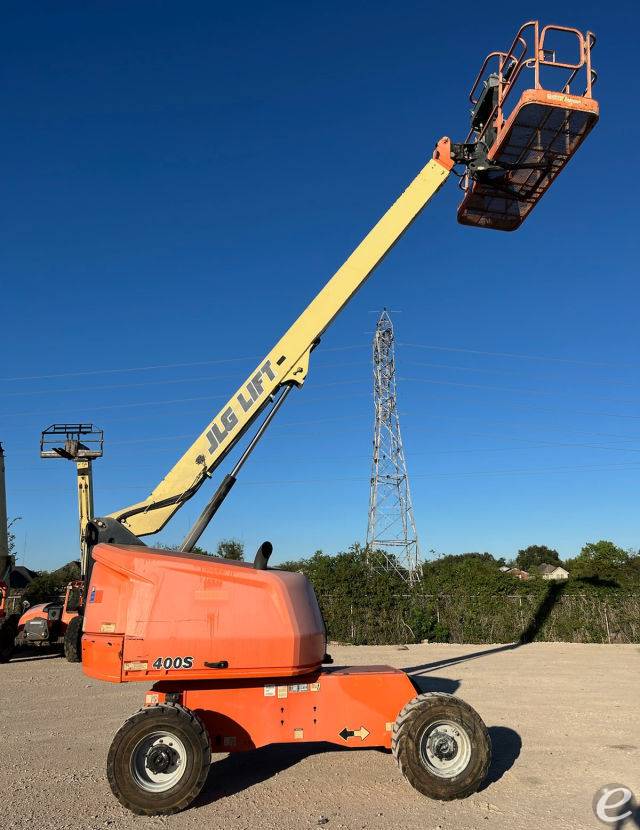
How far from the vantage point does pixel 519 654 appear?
1861cm

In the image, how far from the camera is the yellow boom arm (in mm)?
8422

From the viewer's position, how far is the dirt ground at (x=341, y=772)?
6176 millimetres

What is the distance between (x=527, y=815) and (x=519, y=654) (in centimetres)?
1328

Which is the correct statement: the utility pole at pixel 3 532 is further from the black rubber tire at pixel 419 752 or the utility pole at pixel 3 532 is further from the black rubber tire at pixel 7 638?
the black rubber tire at pixel 419 752

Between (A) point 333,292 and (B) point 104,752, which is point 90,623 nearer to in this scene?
(B) point 104,752

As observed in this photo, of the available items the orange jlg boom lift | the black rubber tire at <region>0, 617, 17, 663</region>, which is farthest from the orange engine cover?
the black rubber tire at <region>0, 617, 17, 663</region>

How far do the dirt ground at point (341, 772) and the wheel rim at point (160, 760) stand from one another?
13.2 inches

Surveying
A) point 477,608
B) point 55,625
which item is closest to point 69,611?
point 55,625

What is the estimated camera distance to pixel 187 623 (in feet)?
21.9

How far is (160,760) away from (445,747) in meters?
2.83

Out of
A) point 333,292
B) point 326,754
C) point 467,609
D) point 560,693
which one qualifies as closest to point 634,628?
point 467,609

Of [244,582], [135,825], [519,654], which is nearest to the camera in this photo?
[135,825]

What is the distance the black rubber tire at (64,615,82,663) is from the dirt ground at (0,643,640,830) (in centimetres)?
369

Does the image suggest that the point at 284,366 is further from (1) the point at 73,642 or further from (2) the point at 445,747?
(1) the point at 73,642
